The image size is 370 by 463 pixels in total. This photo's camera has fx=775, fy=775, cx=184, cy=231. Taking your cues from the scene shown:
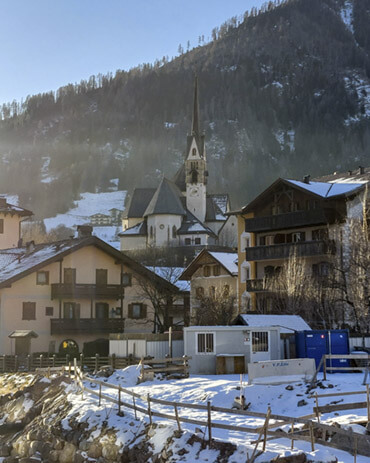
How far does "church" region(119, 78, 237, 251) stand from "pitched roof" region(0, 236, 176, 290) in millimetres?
61847

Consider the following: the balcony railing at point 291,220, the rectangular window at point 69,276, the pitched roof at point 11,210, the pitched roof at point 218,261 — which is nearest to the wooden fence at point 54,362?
the rectangular window at point 69,276

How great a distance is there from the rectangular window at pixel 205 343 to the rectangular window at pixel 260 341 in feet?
6.96

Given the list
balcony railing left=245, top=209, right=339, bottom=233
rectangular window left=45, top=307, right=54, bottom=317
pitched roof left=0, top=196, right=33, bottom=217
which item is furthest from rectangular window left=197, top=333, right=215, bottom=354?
pitched roof left=0, top=196, right=33, bottom=217

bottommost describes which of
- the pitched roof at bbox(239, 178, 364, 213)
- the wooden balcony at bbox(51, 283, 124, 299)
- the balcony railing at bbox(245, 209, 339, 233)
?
the wooden balcony at bbox(51, 283, 124, 299)

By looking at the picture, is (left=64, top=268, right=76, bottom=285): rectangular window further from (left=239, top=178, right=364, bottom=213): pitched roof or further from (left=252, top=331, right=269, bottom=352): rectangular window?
(left=252, top=331, right=269, bottom=352): rectangular window

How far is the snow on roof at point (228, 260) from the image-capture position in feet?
228

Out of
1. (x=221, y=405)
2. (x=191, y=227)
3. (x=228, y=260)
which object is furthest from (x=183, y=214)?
(x=221, y=405)

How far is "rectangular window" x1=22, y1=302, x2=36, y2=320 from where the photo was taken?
57.0 meters

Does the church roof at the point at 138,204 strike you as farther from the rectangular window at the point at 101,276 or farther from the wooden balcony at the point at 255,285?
the rectangular window at the point at 101,276

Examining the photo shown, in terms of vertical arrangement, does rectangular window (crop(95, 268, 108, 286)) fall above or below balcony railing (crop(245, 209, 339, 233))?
below

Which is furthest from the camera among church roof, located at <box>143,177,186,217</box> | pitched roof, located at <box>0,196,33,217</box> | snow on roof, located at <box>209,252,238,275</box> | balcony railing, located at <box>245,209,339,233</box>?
church roof, located at <box>143,177,186,217</box>

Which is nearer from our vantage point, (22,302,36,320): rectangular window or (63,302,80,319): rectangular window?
(22,302,36,320): rectangular window

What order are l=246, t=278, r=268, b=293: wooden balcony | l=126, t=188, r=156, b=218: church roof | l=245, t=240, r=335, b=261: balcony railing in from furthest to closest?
l=126, t=188, r=156, b=218: church roof
l=246, t=278, r=268, b=293: wooden balcony
l=245, t=240, r=335, b=261: balcony railing

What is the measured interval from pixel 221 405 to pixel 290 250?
30.6m
